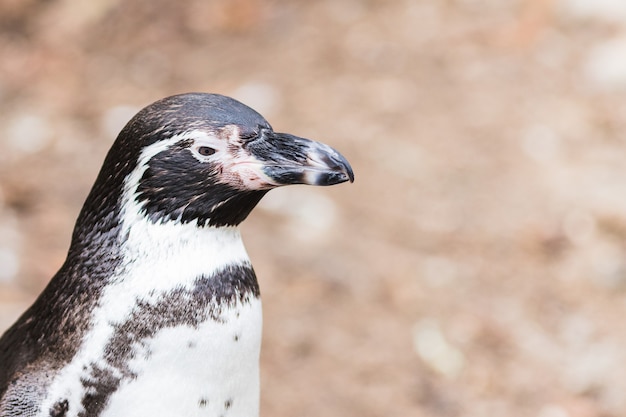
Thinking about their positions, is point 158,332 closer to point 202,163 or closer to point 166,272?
point 166,272

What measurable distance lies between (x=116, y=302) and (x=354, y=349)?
2.07m

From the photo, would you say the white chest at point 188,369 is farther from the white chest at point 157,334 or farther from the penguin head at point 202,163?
the penguin head at point 202,163

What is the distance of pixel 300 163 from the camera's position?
2.05m

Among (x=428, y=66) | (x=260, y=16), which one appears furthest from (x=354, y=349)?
(x=260, y=16)

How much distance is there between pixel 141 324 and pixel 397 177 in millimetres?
3118

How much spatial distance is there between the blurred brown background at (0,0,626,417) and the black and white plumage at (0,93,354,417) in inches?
67.0

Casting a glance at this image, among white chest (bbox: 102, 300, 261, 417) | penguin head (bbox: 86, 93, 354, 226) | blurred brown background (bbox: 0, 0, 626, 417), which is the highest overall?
blurred brown background (bbox: 0, 0, 626, 417)

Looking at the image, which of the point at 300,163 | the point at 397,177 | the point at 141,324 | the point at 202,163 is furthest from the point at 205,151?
the point at 397,177

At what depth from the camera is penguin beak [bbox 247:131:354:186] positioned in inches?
80.1

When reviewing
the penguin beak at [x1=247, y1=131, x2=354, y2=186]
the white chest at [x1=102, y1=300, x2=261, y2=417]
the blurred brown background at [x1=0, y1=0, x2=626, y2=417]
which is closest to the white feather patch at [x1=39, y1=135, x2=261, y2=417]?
the white chest at [x1=102, y1=300, x2=261, y2=417]

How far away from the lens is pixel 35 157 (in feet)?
17.0

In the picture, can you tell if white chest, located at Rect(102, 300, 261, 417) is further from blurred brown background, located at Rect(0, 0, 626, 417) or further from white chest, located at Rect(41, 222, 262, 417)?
blurred brown background, located at Rect(0, 0, 626, 417)

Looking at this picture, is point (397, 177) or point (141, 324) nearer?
point (141, 324)

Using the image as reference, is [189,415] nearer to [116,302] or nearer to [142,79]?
[116,302]
